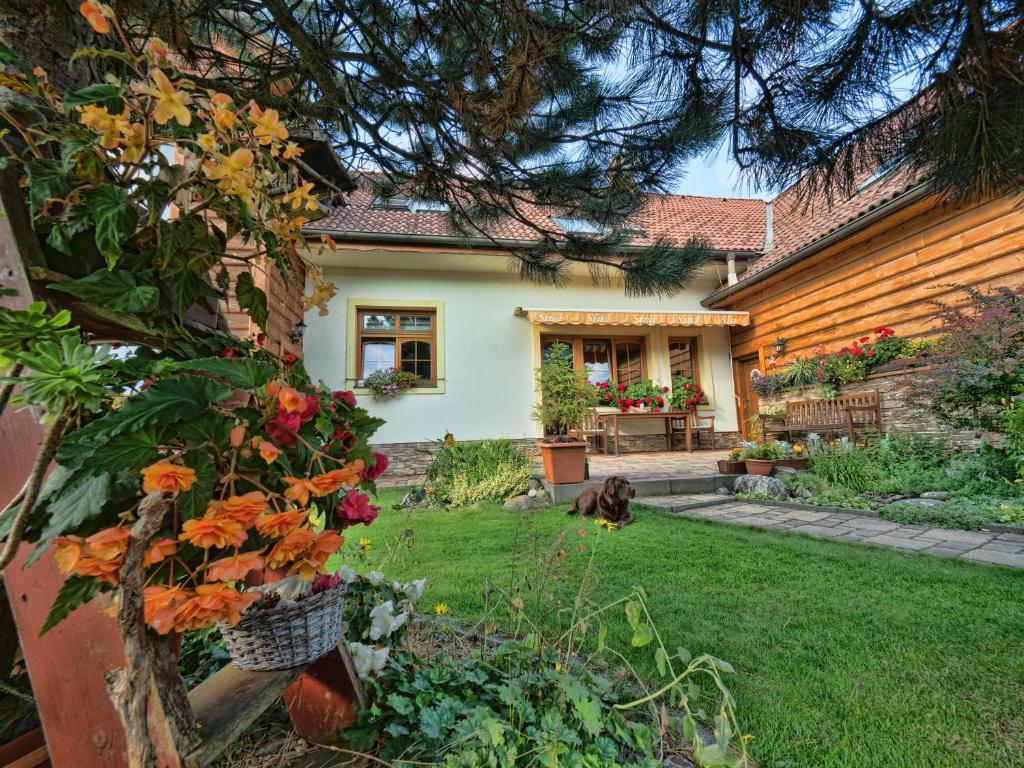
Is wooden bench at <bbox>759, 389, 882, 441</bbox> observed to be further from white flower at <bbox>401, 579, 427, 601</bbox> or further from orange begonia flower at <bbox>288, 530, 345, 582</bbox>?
orange begonia flower at <bbox>288, 530, 345, 582</bbox>

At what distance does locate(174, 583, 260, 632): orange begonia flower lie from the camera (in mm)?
539

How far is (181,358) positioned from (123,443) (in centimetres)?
29

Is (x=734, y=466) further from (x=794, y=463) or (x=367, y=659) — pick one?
(x=367, y=659)

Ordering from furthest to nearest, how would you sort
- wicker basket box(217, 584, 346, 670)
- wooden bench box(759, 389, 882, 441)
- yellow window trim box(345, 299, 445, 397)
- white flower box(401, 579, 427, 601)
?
yellow window trim box(345, 299, 445, 397), wooden bench box(759, 389, 882, 441), white flower box(401, 579, 427, 601), wicker basket box(217, 584, 346, 670)

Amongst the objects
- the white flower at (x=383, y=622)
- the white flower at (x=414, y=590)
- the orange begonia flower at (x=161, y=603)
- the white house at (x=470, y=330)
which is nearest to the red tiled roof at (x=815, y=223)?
the white house at (x=470, y=330)

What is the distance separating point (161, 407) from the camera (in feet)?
1.85

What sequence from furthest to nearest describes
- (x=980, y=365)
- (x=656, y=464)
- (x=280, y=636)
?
(x=656, y=464), (x=980, y=365), (x=280, y=636)

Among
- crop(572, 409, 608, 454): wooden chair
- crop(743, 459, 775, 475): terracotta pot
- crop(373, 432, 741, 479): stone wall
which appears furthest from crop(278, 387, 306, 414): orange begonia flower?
crop(572, 409, 608, 454): wooden chair

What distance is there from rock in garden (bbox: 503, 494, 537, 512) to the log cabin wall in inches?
191

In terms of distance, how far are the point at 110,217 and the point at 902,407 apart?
23.9 feet

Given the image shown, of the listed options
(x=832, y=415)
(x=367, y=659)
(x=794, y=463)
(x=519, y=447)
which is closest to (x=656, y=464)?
(x=794, y=463)

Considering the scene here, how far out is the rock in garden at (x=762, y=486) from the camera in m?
4.71

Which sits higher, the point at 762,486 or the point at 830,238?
the point at 830,238

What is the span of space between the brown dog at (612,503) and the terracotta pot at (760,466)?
2.28 m
